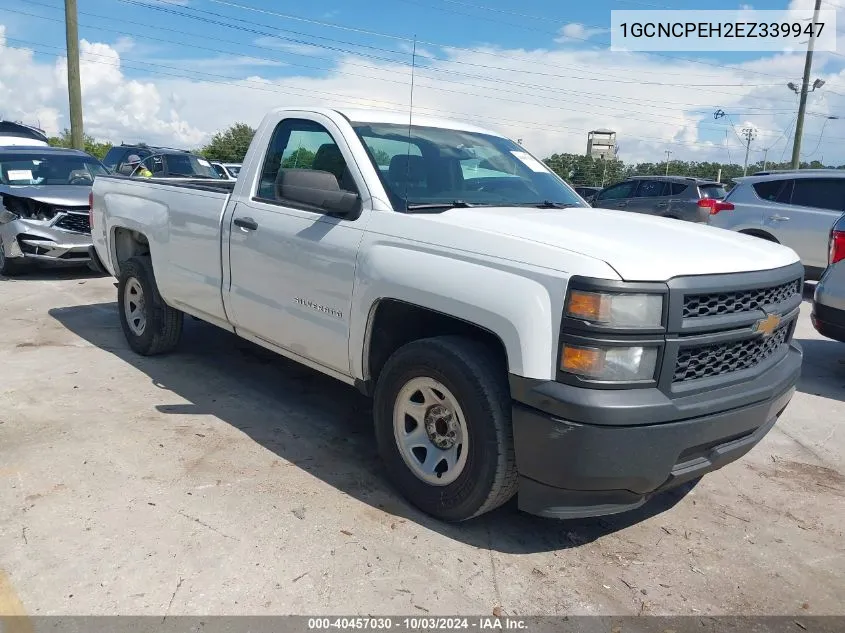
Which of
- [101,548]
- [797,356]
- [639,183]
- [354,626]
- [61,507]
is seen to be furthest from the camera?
[639,183]

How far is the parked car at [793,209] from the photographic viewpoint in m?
9.80

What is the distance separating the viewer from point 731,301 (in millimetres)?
2961

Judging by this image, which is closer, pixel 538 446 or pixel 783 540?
pixel 538 446

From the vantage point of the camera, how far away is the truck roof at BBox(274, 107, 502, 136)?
413 cm

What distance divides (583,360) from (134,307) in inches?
177

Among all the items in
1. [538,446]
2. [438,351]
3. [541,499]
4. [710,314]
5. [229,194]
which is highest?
[229,194]

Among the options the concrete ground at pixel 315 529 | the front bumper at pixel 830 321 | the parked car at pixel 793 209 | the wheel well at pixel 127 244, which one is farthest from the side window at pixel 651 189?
the wheel well at pixel 127 244

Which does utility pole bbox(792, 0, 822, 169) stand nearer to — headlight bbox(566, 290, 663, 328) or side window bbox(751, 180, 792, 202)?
side window bbox(751, 180, 792, 202)

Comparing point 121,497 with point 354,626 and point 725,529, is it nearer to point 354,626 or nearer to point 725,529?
point 354,626

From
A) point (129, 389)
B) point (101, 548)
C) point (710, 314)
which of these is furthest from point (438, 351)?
point (129, 389)

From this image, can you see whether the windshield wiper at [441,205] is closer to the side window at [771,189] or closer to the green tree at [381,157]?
the green tree at [381,157]

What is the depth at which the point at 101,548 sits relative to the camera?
10.00ft

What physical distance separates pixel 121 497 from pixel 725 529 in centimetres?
302

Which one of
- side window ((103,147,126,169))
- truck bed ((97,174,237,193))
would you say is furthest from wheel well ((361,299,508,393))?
side window ((103,147,126,169))
